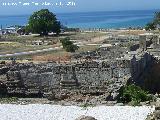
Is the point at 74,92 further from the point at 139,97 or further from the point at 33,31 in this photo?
the point at 33,31

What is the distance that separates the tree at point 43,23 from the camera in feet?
270

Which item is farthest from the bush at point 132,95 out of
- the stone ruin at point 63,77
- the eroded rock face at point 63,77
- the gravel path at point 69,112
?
the eroded rock face at point 63,77

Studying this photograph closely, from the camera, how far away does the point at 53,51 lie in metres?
57.3

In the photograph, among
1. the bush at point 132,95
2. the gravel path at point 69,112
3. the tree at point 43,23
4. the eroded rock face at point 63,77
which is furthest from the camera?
the tree at point 43,23

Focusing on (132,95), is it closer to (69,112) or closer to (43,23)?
(69,112)

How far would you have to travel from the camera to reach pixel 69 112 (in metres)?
21.5

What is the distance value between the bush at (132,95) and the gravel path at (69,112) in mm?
1587

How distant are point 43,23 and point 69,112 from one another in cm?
6166

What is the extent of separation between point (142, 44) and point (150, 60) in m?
11.9

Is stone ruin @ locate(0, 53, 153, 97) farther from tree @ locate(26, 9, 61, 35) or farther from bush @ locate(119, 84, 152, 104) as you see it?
tree @ locate(26, 9, 61, 35)

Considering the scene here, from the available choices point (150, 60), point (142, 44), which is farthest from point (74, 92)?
point (142, 44)

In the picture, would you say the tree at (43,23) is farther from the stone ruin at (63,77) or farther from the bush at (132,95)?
the bush at (132,95)

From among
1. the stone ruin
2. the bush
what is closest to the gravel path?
the bush

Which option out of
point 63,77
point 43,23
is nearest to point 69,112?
point 63,77
